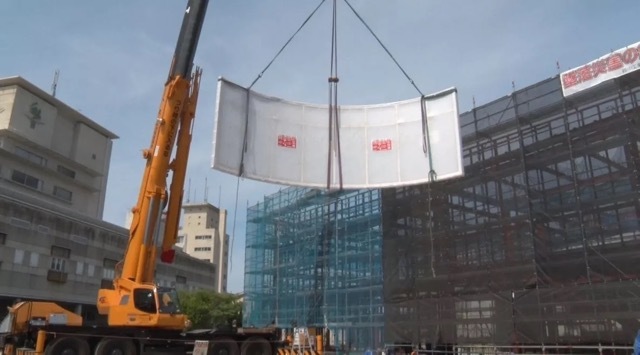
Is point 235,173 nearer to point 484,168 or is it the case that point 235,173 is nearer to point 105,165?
point 484,168

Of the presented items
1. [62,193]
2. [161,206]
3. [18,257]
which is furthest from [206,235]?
[161,206]

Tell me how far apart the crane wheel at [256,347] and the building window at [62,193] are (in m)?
46.9

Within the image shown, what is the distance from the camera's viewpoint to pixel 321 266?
29.7 meters

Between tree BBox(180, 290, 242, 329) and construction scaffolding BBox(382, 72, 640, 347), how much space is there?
31877 millimetres

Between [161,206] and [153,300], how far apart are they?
280 cm

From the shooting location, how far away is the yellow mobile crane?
15117 mm

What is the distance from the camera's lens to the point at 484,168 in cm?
2108

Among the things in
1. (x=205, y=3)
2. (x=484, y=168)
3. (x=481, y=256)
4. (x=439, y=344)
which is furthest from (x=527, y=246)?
(x=205, y=3)

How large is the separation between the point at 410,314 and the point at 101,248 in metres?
35.0

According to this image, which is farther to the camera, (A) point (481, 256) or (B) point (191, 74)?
(A) point (481, 256)

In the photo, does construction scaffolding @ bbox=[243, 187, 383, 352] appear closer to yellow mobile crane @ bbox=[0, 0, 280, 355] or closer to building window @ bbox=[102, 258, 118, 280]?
yellow mobile crane @ bbox=[0, 0, 280, 355]

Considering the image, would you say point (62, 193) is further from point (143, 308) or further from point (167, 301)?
point (143, 308)

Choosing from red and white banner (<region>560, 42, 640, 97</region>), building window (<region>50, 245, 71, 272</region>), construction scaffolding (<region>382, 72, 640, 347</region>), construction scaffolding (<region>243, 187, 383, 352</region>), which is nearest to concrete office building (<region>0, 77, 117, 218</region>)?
building window (<region>50, 245, 71, 272</region>)

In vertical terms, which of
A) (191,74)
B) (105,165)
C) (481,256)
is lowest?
(481,256)
